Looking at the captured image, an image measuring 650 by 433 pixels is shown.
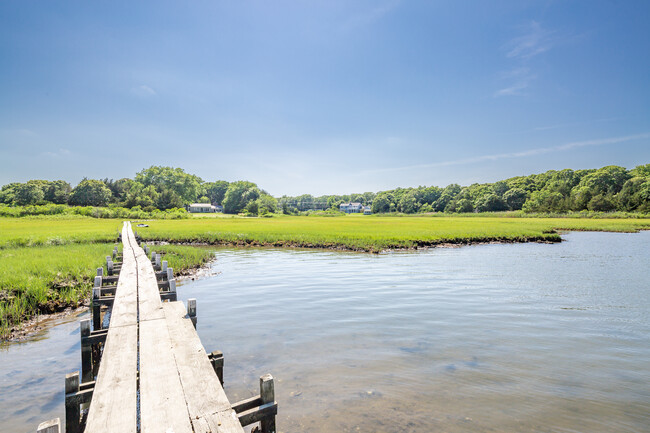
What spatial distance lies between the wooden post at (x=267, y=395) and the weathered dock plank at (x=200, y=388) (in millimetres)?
435

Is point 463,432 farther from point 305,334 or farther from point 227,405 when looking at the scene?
point 305,334

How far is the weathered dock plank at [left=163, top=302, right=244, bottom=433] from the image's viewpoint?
11.0 ft

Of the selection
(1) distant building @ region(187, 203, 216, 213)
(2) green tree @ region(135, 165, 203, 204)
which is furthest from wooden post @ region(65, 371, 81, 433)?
(1) distant building @ region(187, 203, 216, 213)

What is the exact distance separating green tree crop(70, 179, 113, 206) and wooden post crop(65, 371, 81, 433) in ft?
411

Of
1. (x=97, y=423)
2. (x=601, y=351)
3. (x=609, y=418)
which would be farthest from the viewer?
(x=601, y=351)

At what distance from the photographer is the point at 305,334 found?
385 inches

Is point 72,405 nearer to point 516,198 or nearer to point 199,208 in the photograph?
point 199,208

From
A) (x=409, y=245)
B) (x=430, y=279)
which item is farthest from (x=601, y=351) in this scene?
(x=409, y=245)

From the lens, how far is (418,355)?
8.30 metres

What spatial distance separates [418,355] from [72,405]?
23.1 ft

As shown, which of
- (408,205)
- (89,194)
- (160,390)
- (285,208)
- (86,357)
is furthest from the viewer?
(408,205)

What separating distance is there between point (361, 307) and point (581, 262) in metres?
21.1

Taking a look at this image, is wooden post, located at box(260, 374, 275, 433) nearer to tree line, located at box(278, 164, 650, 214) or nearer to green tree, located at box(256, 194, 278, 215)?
tree line, located at box(278, 164, 650, 214)

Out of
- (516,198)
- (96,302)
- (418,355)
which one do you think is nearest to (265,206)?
(516,198)
